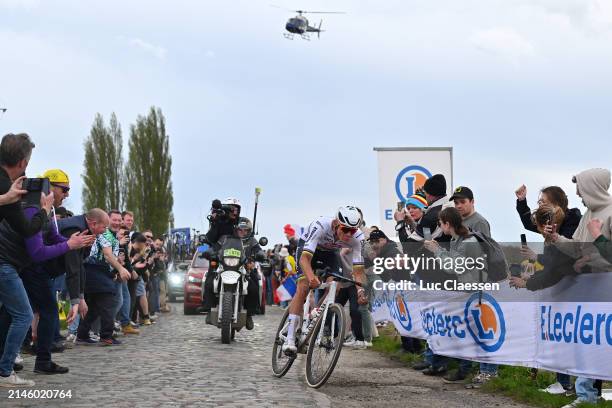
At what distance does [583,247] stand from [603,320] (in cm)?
69

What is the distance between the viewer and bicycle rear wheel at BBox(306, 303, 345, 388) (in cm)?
1005

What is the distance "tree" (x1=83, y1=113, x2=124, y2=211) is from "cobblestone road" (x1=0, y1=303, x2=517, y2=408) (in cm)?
7327

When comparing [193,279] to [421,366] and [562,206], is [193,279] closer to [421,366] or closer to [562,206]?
[421,366]

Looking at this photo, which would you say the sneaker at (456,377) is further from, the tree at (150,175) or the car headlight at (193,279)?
the tree at (150,175)

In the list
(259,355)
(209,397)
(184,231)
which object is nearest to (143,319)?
(259,355)

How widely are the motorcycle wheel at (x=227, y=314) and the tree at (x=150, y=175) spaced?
72254 mm

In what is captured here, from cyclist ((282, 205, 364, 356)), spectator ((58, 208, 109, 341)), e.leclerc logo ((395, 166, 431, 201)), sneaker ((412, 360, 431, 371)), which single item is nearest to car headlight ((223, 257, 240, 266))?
spectator ((58, 208, 109, 341))

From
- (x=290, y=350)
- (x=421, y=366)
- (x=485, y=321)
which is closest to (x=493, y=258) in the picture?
(x=485, y=321)

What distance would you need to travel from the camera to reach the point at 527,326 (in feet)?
34.0

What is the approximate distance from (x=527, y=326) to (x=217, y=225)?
23.8 ft

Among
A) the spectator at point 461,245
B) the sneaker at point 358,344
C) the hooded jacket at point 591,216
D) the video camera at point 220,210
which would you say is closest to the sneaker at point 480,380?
the spectator at point 461,245

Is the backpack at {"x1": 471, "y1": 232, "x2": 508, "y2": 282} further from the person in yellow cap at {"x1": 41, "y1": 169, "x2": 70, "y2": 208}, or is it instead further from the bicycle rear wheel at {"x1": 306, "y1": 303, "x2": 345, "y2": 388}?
the person in yellow cap at {"x1": 41, "y1": 169, "x2": 70, "y2": 208}

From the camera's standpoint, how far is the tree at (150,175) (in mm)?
88062

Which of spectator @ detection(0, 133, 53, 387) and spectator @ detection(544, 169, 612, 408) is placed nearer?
spectator @ detection(544, 169, 612, 408)
